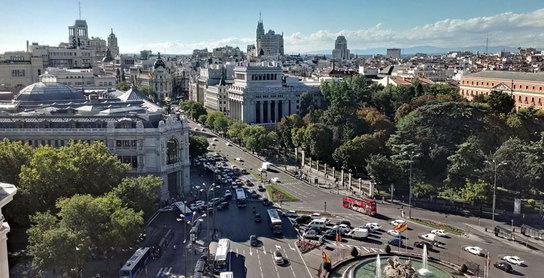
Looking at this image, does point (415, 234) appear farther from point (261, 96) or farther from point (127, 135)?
point (261, 96)

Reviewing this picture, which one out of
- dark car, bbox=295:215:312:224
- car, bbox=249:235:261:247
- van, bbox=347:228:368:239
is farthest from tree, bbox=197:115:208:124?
van, bbox=347:228:368:239

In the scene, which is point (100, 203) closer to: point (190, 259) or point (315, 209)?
point (190, 259)

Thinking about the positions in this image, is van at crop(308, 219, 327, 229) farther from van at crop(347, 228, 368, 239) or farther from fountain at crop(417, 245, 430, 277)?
fountain at crop(417, 245, 430, 277)

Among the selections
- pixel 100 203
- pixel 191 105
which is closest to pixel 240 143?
pixel 191 105

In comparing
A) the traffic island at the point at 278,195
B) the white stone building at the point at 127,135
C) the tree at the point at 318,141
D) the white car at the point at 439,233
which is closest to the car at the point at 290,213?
the traffic island at the point at 278,195

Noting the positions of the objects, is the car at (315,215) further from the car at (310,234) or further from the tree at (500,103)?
the tree at (500,103)

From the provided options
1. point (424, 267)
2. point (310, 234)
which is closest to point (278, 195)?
point (310, 234)
